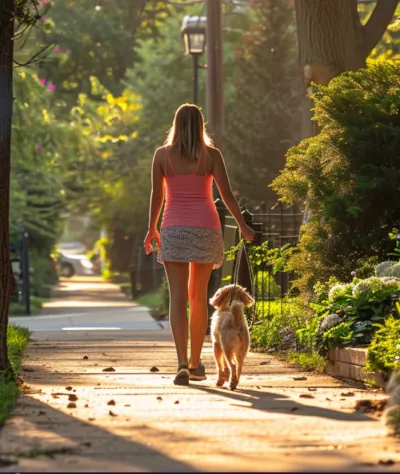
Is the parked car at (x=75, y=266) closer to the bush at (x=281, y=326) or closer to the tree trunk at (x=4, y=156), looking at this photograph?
the bush at (x=281, y=326)

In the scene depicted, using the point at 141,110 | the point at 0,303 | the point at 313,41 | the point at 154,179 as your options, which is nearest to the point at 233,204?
the point at 154,179

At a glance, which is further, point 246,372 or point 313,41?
point 313,41

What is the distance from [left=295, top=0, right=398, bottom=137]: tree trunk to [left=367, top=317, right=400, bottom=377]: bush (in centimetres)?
696

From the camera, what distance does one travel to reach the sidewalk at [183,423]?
5789 millimetres

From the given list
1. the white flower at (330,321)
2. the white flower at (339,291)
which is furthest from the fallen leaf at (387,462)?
the white flower at (339,291)

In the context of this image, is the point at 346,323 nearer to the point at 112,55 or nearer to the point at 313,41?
the point at 313,41

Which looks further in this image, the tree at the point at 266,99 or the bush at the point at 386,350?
the tree at the point at 266,99

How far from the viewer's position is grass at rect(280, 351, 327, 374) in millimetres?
9822

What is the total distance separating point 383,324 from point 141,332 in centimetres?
747

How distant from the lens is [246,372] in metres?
10.1

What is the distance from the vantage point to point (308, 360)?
10.2 meters

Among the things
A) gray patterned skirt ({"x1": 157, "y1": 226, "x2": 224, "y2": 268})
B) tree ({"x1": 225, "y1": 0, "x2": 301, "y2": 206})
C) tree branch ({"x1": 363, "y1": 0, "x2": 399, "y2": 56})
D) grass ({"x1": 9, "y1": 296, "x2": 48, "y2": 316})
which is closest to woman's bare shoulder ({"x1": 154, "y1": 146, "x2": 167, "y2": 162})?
gray patterned skirt ({"x1": 157, "y1": 226, "x2": 224, "y2": 268})

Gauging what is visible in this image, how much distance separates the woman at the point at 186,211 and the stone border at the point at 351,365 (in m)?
1.14

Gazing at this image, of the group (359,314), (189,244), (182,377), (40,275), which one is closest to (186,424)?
(182,377)
